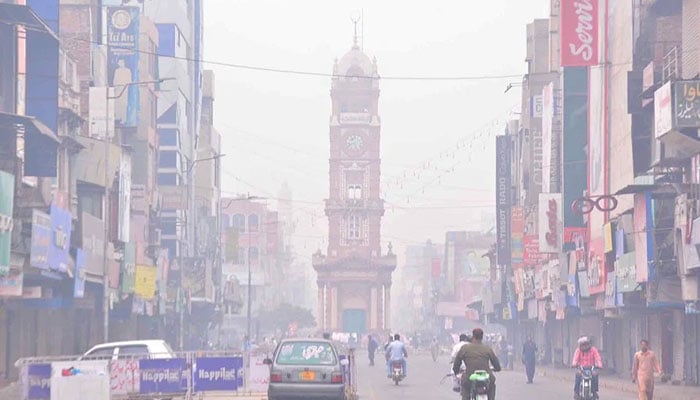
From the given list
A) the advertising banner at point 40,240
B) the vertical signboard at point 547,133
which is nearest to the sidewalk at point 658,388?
the vertical signboard at point 547,133

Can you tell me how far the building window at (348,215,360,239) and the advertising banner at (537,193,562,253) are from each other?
344ft

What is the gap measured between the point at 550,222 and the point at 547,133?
16.3 feet

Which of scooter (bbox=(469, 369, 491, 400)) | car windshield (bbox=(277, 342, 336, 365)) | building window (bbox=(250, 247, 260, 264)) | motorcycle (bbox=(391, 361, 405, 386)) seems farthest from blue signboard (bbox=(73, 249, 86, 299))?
building window (bbox=(250, 247, 260, 264))

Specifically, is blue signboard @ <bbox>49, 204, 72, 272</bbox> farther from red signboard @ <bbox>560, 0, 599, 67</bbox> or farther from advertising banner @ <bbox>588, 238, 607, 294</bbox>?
red signboard @ <bbox>560, 0, 599, 67</bbox>

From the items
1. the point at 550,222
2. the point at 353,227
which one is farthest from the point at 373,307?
the point at 550,222

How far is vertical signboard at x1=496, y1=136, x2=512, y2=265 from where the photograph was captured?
97.9 meters

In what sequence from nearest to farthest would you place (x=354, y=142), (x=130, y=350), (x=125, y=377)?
(x=125, y=377) < (x=130, y=350) < (x=354, y=142)

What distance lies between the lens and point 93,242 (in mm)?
57812

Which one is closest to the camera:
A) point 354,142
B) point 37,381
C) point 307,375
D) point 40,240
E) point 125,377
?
point 307,375

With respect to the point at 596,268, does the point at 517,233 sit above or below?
above

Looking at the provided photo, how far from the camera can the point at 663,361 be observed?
53.7 m

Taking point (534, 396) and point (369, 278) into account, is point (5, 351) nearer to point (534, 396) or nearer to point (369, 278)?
point (534, 396)

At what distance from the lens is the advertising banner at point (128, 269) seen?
6550cm

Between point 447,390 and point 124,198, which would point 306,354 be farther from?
point 124,198
